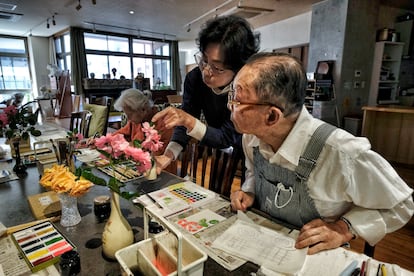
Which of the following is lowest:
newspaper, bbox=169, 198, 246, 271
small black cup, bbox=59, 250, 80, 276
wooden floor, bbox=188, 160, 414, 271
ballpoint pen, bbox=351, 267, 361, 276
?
wooden floor, bbox=188, 160, 414, 271

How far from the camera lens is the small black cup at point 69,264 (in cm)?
64

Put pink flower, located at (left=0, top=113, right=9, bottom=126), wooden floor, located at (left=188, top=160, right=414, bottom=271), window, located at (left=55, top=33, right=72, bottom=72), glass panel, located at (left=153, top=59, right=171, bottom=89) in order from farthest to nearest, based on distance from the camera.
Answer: glass panel, located at (left=153, top=59, right=171, bottom=89) < window, located at (left=55, top=33, right=72, bottom=72) < wooden floor, located at (left=188, top=160, right=414, bottom=271) < pink flower, located at (left=0, top=113, right=9, bottom=126)

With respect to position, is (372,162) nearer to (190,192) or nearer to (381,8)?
(190,192)

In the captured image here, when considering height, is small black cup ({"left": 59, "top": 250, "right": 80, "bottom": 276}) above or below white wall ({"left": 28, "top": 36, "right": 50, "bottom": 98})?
below

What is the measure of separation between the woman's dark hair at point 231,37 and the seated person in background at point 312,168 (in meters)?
0.43

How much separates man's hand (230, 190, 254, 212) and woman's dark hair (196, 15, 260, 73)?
2.11 feet

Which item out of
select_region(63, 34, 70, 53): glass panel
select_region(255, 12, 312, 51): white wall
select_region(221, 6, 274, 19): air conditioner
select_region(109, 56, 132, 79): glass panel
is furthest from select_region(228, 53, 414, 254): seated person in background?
select_region(63, 34, 70, 53): glass panel

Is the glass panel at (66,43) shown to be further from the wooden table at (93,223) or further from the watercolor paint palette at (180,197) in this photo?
the watercolor paint palette at (180,197)

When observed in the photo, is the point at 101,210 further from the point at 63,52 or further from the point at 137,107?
the point at 63,52

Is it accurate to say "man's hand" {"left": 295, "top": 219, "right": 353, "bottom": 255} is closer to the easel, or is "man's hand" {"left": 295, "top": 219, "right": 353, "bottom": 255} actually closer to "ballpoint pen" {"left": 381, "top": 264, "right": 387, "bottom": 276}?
"ballpoint pen" {"left": 381, "top": 264, "right": 387, "bottom": 276}

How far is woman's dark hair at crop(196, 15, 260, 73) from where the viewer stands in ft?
4.09

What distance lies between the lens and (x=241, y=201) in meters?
1.00

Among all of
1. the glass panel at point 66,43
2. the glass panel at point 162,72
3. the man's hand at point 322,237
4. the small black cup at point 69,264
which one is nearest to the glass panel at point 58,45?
the glass panel at point 66,43

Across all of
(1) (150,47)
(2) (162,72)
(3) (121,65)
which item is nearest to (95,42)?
(3) (121,65)
